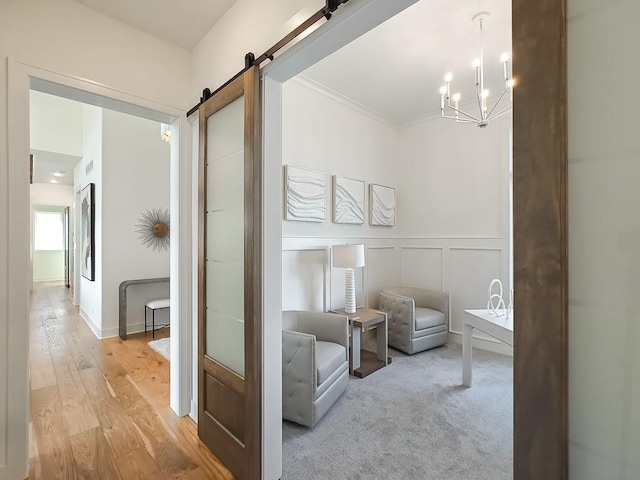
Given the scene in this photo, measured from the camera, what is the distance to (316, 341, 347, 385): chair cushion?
2.36 metres

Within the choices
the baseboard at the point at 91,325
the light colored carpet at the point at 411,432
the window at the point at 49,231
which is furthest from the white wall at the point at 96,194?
the window at the point at 49,231

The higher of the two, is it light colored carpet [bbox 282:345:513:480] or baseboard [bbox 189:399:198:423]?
baseboard [bbox 189:399:198:423]

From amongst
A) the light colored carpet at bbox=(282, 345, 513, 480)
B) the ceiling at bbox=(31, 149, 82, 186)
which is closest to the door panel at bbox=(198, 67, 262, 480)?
the light colored carpet at bbox=(282, 345, 513, 480)

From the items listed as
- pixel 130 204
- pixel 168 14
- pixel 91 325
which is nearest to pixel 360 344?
pixel 168 14

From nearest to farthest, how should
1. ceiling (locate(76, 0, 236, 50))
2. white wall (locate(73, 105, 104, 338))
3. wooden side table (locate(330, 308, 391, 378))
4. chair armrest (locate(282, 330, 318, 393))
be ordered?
ceiling (locate(76, 0, 236, 50)), chair armrest (locate(282, 330, 318, 393)), wooden side table (locate(330, 308, 391, 378)), white wall (locate(73, 105, 104, 338))

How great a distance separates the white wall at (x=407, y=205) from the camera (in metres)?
3.50

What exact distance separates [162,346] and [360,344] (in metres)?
2.63

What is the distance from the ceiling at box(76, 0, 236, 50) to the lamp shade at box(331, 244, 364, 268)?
2270 millimetres

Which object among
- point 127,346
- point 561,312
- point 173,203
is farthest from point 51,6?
point 127,346

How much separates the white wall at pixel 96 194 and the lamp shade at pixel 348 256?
3534mm

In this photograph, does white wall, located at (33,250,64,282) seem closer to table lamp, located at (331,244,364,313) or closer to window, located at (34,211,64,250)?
window, located at (34,211,64,250)

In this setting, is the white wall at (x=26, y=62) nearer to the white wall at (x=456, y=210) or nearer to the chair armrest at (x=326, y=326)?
the chair armrest at (x=326, y=326)

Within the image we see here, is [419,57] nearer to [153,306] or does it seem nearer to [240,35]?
[240,35]

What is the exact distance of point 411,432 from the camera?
222 centimetres
